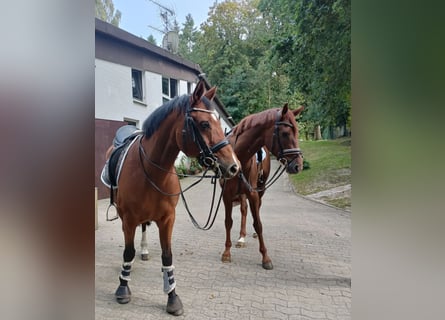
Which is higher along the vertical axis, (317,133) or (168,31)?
(168,31)

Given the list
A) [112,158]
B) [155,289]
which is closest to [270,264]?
[155,289]

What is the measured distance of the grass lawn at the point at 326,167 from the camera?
62.1 inches

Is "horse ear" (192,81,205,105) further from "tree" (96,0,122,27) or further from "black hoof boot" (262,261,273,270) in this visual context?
"black hoof boot" (262,261,273,270)

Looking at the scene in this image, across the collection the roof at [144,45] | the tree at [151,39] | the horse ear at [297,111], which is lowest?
the horse ear at [297,111]

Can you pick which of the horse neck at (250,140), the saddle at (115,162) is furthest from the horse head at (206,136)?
the horse neck at (250,140)

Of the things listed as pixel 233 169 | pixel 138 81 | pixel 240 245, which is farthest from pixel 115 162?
pixel 240 245

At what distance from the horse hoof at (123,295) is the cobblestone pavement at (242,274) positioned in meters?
0.05

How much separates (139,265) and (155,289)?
1.85 ft

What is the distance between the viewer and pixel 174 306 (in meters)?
2.01

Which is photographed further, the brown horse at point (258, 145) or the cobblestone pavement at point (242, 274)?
the brown horse at point (258, 145)

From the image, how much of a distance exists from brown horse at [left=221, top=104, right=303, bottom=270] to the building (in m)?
0.32

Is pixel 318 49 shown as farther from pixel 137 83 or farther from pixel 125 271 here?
pixel 125 271

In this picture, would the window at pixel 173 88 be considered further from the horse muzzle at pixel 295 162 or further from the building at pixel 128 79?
the horse muzzle at pixel 295 162

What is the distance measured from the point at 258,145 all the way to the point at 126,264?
5.15 ft
